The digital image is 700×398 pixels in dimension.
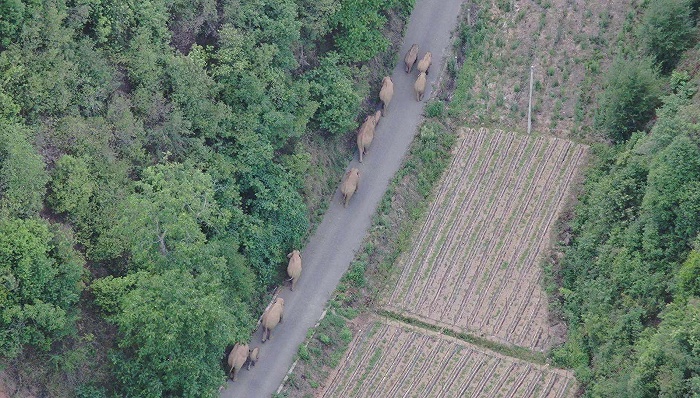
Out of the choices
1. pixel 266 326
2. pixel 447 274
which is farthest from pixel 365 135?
pixel 266 326

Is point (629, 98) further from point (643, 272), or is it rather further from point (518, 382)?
point (518, 382)

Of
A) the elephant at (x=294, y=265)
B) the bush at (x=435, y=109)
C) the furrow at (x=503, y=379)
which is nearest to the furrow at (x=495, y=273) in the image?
the furrow at (x=503, y=379)

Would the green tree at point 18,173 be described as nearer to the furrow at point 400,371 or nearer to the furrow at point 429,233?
the furrow at point 400,371

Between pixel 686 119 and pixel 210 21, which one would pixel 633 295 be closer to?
pixel 686 119

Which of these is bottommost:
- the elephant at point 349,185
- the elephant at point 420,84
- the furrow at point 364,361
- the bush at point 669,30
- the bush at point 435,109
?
the furrow at point 364,361

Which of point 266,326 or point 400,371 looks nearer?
point 400,371

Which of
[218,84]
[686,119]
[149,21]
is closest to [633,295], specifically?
[686,119]
